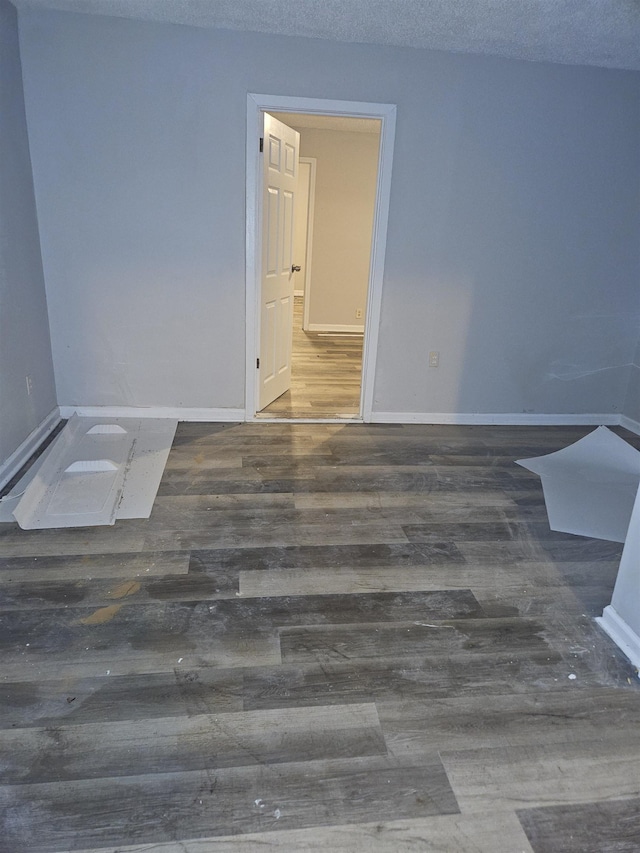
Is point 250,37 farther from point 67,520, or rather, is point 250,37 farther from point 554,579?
point 554,579

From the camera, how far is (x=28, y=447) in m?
3.28

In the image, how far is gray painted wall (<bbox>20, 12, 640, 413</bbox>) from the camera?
338cm

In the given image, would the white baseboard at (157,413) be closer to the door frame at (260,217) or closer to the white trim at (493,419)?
the door frame at (260,217)

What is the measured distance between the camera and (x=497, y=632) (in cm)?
205

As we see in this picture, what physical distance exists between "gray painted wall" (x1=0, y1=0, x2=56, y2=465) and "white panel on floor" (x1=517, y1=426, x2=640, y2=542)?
9.69ft

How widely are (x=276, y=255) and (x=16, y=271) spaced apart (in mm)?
1705

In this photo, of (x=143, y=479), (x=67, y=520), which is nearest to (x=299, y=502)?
(x=143, y=479)

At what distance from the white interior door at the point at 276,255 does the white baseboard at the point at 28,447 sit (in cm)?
138

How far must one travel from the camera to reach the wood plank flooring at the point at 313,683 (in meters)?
1.39

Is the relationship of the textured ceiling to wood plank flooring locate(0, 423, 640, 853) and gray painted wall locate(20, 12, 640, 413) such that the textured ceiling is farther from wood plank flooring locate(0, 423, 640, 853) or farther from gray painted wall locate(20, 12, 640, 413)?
wood plank flooring locate(0, 423, 640, 853)

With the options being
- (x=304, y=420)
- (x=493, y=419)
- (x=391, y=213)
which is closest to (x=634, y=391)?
(x=493, y=419)

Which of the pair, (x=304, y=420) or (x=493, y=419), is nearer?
(x=304, y=420)

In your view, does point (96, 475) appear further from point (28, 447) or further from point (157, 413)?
point (157, 413)

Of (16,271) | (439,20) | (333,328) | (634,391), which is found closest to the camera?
(439,20)
